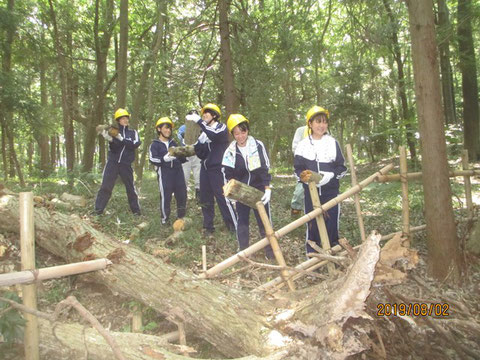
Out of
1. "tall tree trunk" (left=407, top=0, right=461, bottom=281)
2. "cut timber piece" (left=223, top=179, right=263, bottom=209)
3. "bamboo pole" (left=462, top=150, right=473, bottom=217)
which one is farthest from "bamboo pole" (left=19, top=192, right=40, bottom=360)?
"bamboo pole" (left=462, top=150, right=473, bottom=217)

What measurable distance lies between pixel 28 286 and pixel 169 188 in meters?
3.81

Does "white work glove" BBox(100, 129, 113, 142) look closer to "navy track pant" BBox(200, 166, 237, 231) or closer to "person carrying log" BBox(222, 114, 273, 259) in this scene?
"navy track pant" BBox(200, 166, 237, 231)

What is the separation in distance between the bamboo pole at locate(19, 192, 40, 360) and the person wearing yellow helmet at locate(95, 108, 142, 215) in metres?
3.78

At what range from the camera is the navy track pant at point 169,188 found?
614cm

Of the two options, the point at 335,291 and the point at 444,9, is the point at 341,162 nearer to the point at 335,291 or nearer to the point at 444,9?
the point at 335,291

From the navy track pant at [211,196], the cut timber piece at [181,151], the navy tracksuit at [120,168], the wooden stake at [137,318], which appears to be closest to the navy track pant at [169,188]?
the cut timber piece at [181,151]

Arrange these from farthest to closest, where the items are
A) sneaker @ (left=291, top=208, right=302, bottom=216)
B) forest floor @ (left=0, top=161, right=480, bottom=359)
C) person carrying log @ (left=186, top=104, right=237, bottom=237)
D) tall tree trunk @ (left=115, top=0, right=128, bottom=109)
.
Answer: tall tree trunk @ (left=115, top=0, right=128, bottom=109) → sneaker @ (left=291, top=208, right=302, bottom=216) → person carrying log @ (left=186, top=104, right=237, bottom=237) → forest floor @ (left=0, top=161, right=480, bottom=359)

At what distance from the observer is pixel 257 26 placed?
26.3 ft

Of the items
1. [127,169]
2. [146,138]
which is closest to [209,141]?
[127,169]

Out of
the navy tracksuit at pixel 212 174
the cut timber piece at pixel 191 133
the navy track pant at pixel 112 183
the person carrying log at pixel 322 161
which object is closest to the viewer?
the person carrying log at pixel 322 161

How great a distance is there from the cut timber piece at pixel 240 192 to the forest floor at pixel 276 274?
797 millimetres

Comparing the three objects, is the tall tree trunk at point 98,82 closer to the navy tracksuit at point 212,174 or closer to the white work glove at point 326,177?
the navy tracksuit at point 212,174

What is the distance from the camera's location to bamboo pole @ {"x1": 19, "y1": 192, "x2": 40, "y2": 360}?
7.97ft
